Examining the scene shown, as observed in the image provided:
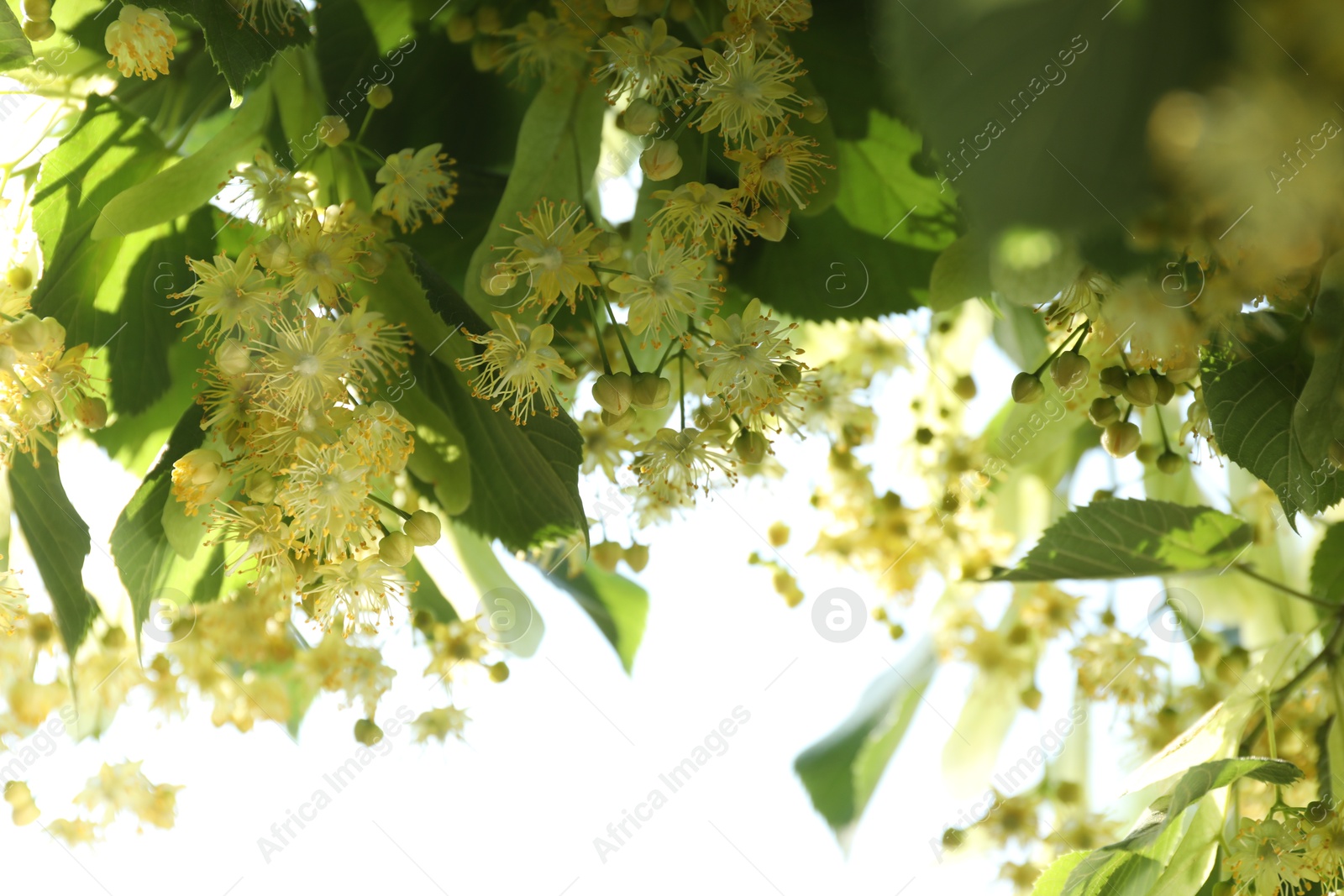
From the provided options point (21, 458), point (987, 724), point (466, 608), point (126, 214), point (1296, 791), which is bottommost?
point (987, 724)

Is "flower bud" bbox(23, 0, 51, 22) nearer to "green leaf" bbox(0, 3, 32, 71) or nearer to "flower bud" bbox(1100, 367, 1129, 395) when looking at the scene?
"green leaf" bbox(0, 3, 32, 71)

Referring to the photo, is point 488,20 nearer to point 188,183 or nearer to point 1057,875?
point 188,183

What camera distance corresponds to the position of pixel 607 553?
75 centimetres

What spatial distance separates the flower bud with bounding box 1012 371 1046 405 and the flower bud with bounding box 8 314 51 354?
0.54m

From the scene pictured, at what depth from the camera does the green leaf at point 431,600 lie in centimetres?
69

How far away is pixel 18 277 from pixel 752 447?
438 mm

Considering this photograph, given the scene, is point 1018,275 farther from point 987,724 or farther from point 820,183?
point 987,724

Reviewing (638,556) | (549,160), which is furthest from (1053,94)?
(638,556)

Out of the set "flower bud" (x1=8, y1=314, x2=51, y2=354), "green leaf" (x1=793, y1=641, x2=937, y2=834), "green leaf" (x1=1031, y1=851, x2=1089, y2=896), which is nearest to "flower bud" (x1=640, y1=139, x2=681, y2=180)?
"flower bud" (x1=8, y1=314, x2=51, y2=354)

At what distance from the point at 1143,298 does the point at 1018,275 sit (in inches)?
4.3

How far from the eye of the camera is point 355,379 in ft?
1.66

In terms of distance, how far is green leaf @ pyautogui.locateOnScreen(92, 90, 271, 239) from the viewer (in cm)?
53

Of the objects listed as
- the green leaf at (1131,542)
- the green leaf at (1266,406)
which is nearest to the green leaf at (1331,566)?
the green leaf at (1131,542)

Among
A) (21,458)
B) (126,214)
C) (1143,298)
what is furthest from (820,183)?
(21,458)
